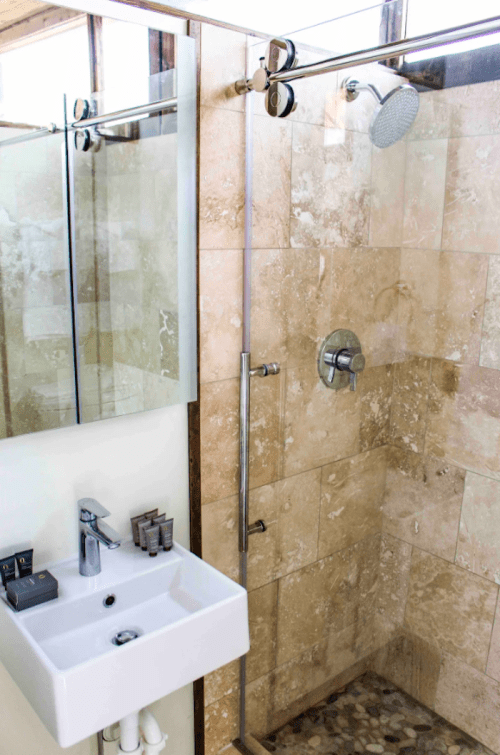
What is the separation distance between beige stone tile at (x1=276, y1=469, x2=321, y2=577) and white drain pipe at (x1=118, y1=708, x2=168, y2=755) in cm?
54

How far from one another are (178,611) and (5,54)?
1.34m

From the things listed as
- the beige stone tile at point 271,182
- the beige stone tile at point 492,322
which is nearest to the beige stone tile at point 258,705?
the beige stone tile at point 492,322

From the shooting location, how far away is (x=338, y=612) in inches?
77.5

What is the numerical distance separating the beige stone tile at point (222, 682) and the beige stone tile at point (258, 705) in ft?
0.17

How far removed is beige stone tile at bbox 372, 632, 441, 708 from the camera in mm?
1850

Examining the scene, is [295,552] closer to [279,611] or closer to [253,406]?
[279,611]

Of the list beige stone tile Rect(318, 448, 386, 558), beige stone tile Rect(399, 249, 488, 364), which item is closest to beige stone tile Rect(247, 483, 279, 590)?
beige stone tile Rect(318, 448, 386, 558)

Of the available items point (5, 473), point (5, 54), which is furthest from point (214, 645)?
point (5, 54)

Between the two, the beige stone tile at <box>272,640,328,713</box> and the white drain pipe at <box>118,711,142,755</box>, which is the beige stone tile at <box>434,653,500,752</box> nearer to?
the beige stone tile at <box>272,640,328,713</box>

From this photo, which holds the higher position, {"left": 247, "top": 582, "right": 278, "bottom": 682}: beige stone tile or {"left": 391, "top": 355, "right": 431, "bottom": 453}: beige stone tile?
{"left": 391, "top": 355, "right": 431, "bottom": 453}: beige stone tile

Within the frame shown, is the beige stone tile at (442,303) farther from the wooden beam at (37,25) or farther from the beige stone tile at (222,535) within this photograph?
the wooden beam at (37,25)

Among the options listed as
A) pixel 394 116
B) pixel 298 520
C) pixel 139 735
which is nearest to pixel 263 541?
pixel 298 520

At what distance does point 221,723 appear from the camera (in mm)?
2047

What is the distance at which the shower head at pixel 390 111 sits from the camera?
151cm
